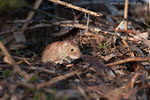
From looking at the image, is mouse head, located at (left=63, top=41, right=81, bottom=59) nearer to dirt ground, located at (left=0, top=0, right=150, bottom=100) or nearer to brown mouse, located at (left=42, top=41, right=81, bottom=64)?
brown mouse, located at (left=42, top=41, right=81, bottom=64)

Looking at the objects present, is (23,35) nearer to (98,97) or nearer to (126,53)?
(126,53)

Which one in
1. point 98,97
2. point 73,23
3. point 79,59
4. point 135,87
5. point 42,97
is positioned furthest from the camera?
point 73,23

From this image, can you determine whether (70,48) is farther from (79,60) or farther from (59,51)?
(79,60)

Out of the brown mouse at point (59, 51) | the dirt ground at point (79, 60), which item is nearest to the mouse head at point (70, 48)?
the brown mouse at point (59, 51)

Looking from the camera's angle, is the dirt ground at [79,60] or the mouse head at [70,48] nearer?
the dirt ground at [79,60]

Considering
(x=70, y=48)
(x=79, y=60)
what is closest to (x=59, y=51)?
(x=70, y=48)

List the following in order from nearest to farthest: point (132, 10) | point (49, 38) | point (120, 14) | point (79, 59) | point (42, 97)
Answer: point (42, 97)
point (79, 59)
point (49, 38)
point (120, 14)
point (132, 10)

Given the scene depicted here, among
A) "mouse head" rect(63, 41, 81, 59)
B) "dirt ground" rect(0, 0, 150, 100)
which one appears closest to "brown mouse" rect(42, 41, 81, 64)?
"mouse head" rect(63, 41, 81, 59)

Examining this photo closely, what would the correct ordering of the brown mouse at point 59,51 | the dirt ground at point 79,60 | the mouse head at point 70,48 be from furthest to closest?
the brown mouse at point 59,51
the mouse head at point 70,48
the dirt ground at point 79,60

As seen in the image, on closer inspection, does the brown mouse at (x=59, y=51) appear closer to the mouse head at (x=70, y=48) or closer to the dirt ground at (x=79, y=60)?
the mouse head at (x=70, y=48)

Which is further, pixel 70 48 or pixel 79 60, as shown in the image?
pixel 70 48

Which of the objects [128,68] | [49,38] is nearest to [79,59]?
[128,68]
